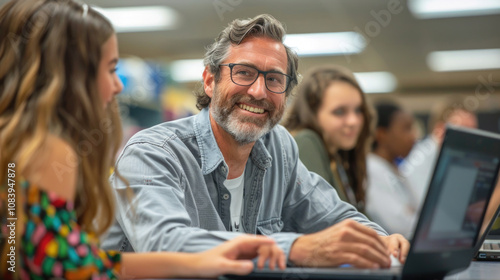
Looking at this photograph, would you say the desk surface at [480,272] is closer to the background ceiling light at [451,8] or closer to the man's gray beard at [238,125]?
the man's gray beard at [238,125]

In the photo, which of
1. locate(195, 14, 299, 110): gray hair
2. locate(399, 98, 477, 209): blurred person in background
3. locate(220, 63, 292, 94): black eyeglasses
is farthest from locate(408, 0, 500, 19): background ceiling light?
locate(220, 63, 292, 94): black eyeglasses

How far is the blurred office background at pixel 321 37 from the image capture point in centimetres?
566

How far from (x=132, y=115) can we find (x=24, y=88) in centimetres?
457

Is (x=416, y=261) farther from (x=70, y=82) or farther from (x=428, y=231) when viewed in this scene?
(x=70, y=82)

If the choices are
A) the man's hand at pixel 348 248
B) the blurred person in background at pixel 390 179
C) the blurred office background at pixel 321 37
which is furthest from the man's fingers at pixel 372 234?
the blurred office background at pixel 321 37

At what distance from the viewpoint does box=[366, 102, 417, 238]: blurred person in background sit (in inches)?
123

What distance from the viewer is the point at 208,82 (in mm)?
1734

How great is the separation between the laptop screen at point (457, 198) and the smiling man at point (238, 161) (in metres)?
0.24

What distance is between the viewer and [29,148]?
823 mm

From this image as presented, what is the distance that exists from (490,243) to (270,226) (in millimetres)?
597

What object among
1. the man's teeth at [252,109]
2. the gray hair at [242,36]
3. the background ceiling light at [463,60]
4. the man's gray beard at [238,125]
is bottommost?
the man's gray beard at [238,125]

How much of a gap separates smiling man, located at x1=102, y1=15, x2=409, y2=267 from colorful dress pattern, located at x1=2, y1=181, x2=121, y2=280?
356 millimetres

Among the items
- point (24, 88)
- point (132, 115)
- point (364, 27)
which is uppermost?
point (364, 27)

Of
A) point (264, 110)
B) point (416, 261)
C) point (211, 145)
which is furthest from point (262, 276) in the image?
point (264, 110)
